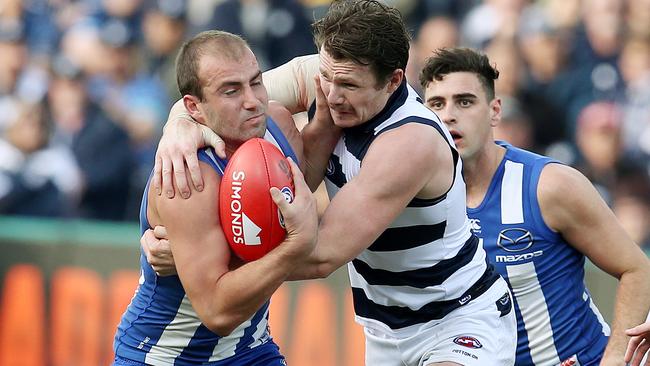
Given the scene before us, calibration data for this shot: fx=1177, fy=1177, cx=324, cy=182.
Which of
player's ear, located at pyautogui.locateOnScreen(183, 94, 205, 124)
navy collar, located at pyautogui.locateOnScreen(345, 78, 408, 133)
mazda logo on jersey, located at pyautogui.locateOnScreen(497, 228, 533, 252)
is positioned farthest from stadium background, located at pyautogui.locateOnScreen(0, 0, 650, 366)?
player's ear, located at pyautogui.locateOnScreen(183, 94, 205, 124)

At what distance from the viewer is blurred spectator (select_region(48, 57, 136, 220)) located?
10.4 m

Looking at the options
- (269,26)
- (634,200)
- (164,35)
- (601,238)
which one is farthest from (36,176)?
(601,238)

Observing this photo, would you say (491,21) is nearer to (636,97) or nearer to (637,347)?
(636,97)

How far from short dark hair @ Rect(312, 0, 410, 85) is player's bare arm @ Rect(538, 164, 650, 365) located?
1222 mm

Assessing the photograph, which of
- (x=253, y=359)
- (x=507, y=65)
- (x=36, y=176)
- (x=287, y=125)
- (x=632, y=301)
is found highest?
(x=507, y=65)

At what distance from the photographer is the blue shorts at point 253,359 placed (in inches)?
215

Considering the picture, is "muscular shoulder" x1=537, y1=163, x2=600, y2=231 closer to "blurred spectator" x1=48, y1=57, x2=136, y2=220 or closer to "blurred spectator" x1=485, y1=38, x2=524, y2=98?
"blurred spectator" x1=485, y1=38, x2=524, y2=98

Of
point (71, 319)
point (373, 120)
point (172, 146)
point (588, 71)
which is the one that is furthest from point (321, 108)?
point (71, 319)

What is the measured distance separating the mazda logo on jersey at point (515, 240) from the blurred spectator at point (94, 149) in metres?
4.95

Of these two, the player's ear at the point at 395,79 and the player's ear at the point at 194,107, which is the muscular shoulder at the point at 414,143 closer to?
the player's ear at the point at 395,79

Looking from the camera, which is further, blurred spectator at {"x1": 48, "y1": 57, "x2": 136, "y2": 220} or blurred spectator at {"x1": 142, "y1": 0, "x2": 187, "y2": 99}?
blurred spectator at {"x1": 142, "y1": 0, "x2": 187, "y2": 99}

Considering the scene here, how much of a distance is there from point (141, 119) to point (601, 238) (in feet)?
19.1

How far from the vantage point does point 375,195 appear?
4.98 metres

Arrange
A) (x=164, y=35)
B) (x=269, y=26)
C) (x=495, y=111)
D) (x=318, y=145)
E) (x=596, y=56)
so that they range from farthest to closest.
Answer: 1. (x=164, y=35)
2. (x=269, y=26)
3. (x=596, y=56)
4. (x=495, y=111)
5. (x=318, y=145)
